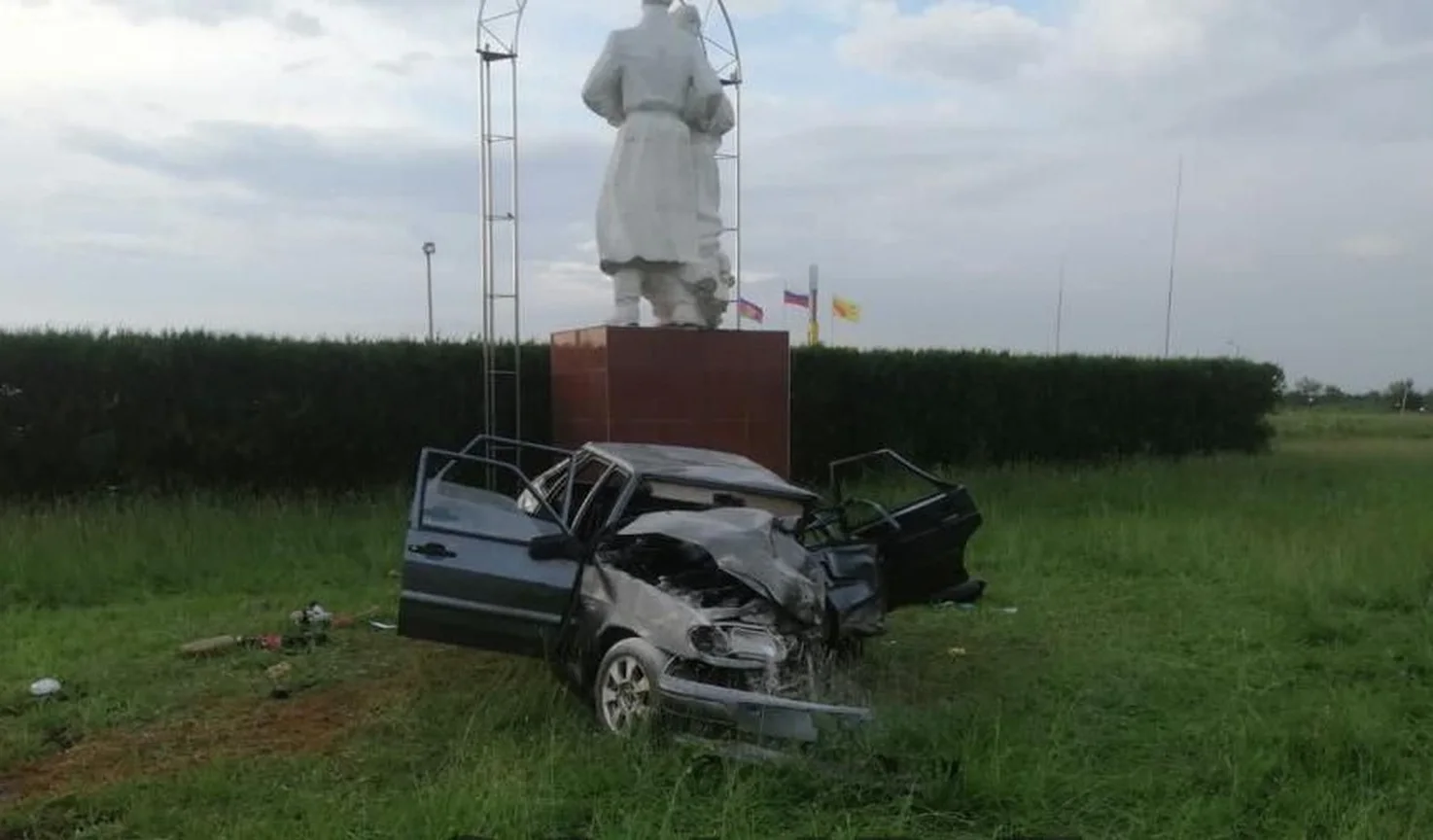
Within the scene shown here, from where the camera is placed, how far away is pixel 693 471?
586 cm

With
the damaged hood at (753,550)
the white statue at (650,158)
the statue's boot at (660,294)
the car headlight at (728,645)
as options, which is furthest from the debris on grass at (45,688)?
the statue's boot at (660,294)

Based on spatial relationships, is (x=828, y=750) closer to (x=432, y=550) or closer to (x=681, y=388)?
(x=432, y=550)

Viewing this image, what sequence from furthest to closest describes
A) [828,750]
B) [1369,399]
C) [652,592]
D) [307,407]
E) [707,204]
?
[1369,399] < [307,407] < [707,204] < [652,592] < [828,750]

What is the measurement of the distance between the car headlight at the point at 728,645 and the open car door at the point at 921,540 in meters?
1.76

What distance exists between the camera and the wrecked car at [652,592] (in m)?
4.73

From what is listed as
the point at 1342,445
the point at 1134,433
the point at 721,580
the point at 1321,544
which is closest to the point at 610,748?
the point at 721,580

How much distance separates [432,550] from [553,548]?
49cm

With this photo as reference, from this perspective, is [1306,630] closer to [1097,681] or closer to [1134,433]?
[1097,681]

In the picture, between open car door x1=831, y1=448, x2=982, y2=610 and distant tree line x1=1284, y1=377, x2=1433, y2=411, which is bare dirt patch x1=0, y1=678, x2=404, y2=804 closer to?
open car door x1=831, y1=448, x2=982, y2=610

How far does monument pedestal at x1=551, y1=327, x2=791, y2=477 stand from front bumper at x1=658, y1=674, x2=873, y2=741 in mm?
6323

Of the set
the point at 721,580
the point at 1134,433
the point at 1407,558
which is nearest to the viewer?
the point at 721,580

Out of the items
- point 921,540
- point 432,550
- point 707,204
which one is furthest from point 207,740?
point 707,204

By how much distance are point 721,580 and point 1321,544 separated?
6.44 metres

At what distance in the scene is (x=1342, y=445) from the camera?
26.4m
